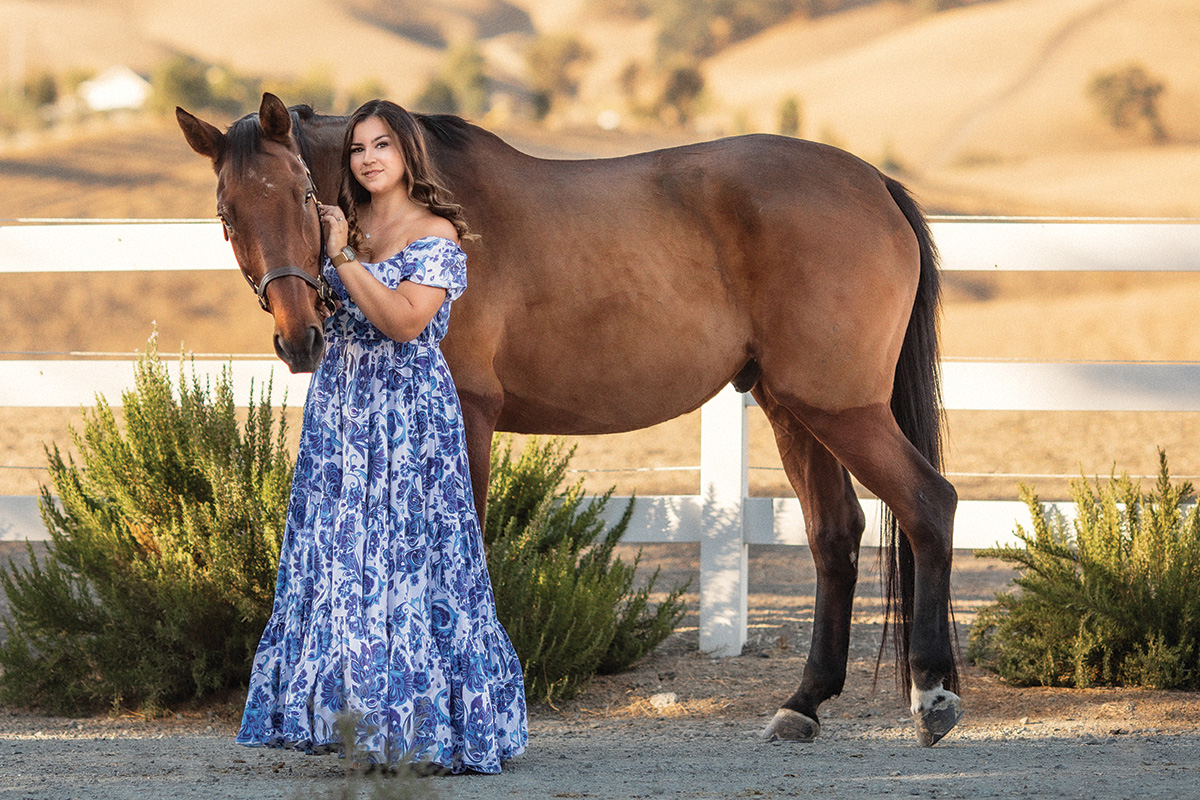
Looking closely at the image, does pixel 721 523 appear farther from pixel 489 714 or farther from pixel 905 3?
pixel 905 3

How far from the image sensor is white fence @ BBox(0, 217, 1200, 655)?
455cm

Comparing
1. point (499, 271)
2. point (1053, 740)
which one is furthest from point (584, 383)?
point (1053, 740)

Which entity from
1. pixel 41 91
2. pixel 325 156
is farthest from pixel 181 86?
pixel 325 156

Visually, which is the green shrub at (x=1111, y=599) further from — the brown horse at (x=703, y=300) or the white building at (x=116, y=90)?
the white building at (x=116, y=90)

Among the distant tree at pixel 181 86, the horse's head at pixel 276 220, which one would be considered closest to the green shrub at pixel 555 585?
the horse's head at pixel 276 220

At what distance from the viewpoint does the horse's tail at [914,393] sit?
3.70 m

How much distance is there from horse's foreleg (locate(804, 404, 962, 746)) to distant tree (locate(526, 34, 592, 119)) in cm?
7285

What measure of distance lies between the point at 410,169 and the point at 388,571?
101cm

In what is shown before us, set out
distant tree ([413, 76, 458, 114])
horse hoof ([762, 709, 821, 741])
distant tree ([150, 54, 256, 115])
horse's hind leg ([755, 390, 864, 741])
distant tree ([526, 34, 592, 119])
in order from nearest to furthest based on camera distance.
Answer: horse hoof ([762, 709, 821, 741]) → horse's hind leg ([755, 390, 864, 741]) → distant tree ([150, 54, 256, 115]) → distant tree ([413, 76, 458, 114]) → distant tree ([526, 34, 592, 119])

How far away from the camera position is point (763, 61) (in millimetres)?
73125

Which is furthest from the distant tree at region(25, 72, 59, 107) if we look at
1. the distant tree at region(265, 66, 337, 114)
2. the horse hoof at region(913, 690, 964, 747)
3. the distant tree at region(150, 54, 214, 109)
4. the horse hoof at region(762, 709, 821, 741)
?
the horse hoof at region(913, 690, 964, 747)

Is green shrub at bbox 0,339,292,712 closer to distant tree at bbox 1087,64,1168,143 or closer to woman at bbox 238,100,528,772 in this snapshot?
woman at bbox 238,100,528,772

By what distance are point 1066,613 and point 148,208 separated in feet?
89.4

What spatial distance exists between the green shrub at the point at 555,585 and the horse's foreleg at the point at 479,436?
92 cm
